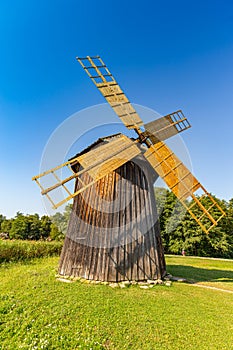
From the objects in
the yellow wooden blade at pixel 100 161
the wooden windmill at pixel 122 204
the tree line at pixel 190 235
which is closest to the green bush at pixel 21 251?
the wooden windmill at pixel 122 204

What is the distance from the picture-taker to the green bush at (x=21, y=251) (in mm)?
13352

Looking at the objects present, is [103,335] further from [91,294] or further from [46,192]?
[46,192]

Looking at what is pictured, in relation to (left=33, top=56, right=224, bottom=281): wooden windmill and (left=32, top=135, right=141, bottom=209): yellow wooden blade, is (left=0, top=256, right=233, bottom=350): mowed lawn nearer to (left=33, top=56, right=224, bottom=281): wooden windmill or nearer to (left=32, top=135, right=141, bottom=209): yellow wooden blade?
(left=33, top=56, right=224, bottom=281): wooden windmill

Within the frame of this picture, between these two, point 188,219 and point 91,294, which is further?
point 188,219

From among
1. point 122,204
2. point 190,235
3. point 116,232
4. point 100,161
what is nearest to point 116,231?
point 116,232

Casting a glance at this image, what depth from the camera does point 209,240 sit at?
32.3 m

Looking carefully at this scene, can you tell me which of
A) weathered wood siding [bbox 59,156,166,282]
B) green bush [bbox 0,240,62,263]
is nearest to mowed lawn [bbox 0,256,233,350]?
weathered wood siding [bbox 59,156,166,282]

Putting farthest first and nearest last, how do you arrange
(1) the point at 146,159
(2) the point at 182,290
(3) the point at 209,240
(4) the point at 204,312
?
(3) the point at 209,240 → (1) the point at 146,159 → (2) the point at 182,290 → (4) the point at 204,312

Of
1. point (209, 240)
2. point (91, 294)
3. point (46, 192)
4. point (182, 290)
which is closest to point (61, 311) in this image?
point (91, 294)

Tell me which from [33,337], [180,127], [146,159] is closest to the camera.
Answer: [33,337]

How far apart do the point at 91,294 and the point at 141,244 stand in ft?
9.48

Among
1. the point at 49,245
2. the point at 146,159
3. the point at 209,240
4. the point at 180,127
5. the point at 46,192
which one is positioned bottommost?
the point at 209,240

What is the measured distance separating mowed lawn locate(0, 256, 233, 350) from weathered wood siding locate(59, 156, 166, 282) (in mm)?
821

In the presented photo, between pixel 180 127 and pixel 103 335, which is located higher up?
pixel 180 127
